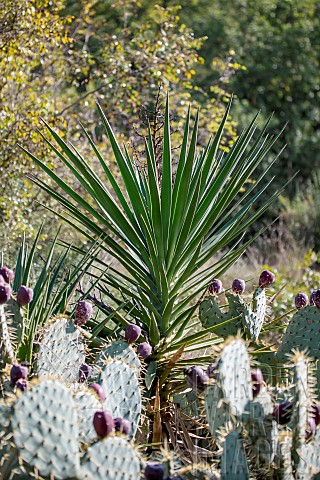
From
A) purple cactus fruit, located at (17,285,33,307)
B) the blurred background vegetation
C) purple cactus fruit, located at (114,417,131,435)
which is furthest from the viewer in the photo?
the blurred background vegetation

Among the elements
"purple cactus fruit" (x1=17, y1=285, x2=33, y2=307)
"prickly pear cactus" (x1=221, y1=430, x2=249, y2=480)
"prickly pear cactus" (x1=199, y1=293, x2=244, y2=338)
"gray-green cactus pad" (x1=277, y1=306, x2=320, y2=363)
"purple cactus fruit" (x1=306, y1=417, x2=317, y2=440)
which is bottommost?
"prickly pear cactus" (x1=221, y1=430, x2=249, y2=480)

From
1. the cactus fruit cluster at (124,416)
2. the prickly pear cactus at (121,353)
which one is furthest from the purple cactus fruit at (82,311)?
the prickly pear cactus at (121,353)

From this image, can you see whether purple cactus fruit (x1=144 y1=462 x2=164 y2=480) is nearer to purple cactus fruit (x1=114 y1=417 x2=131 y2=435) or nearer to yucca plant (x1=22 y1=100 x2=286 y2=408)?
purple cactus fruit (x1=114 y1=417 x2=131 y2=435)

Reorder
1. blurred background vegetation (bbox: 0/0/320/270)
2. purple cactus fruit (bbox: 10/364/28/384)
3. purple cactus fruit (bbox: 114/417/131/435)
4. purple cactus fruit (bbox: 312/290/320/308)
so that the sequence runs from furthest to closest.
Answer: blurred background vegetation (bbox: 0/0/320/270) → purple cactus fruit (bbox: 312/290/320/308) → purple cactus fruit (bbox: 10/364/28/384) → purple cactus fruit (bbox: 114/417/131/435)

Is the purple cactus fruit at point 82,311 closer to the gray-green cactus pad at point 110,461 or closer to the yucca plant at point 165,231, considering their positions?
the yucca plant at point 165,231

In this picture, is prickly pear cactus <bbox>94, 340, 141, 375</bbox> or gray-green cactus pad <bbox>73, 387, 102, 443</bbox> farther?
prickly pear cactus <bbox>94, 340, 141, 375</bbox>

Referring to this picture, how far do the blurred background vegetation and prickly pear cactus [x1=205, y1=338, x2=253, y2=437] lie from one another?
5.59 feet

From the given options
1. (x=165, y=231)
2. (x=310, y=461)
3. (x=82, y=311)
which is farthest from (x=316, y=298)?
(x=82, y=311)

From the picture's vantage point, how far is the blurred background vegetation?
614cm

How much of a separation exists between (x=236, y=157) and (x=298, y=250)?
5982 mm

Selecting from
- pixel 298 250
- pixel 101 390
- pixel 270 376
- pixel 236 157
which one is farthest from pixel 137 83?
pixel 101 390

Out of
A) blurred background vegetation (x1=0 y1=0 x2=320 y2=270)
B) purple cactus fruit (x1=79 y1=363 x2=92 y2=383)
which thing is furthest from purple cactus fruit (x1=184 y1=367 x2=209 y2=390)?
blurred background vegetation (x1=0 y1=0 x2=320 y2=270)

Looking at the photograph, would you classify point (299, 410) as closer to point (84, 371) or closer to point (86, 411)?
point (86, 411)

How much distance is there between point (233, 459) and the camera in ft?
7.39
